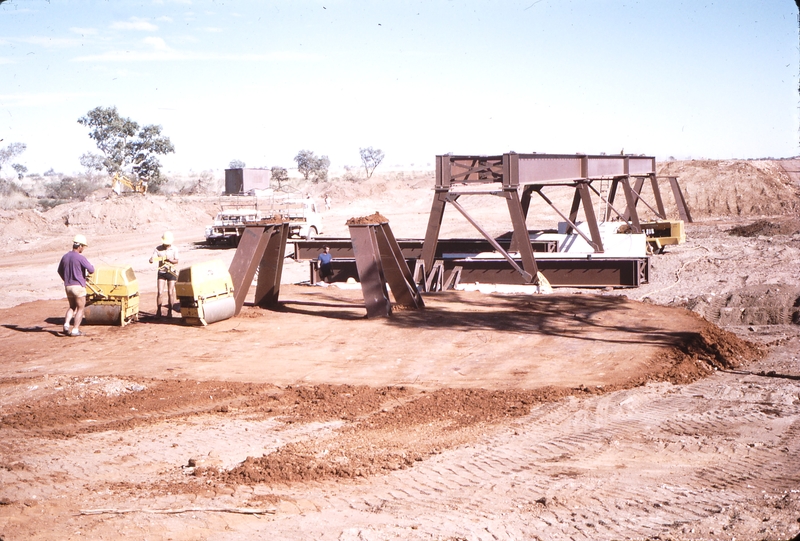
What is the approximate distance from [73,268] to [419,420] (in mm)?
7155

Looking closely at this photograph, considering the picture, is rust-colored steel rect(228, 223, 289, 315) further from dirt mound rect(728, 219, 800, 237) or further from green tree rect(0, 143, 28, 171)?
green tree rect(0, 143, 28, 171)

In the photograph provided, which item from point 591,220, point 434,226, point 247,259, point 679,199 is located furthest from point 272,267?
point 679,199

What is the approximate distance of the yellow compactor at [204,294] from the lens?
1277 centimetres

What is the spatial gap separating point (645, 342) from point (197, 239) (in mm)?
26867

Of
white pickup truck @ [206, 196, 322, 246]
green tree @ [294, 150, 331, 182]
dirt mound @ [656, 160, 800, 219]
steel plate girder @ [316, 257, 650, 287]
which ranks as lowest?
steel plate girder @ [316, 257, 650, 287]

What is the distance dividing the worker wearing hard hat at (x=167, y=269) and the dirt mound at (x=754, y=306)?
32.9 ft

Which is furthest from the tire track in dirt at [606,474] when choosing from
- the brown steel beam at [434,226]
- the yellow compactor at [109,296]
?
the brown steel beam at [434,226]

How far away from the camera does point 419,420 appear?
7.47m

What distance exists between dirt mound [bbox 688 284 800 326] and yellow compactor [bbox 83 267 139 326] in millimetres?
10730

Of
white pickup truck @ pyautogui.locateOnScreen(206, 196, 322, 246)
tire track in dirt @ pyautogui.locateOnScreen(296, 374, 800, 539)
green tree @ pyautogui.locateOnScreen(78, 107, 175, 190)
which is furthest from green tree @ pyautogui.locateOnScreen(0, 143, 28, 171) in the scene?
tire track in dirt @ pyautogui.locateOnScreen(296, 374, 800, 539)

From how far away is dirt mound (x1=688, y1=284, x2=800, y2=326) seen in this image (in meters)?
12.6

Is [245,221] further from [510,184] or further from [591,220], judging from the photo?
[510,184]

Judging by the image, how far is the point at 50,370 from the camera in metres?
9.98

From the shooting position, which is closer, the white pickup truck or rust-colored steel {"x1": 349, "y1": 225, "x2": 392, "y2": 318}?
rust-colored steel {"x1": 349, "y1": 225, "x2": 392, "y2": 318}
